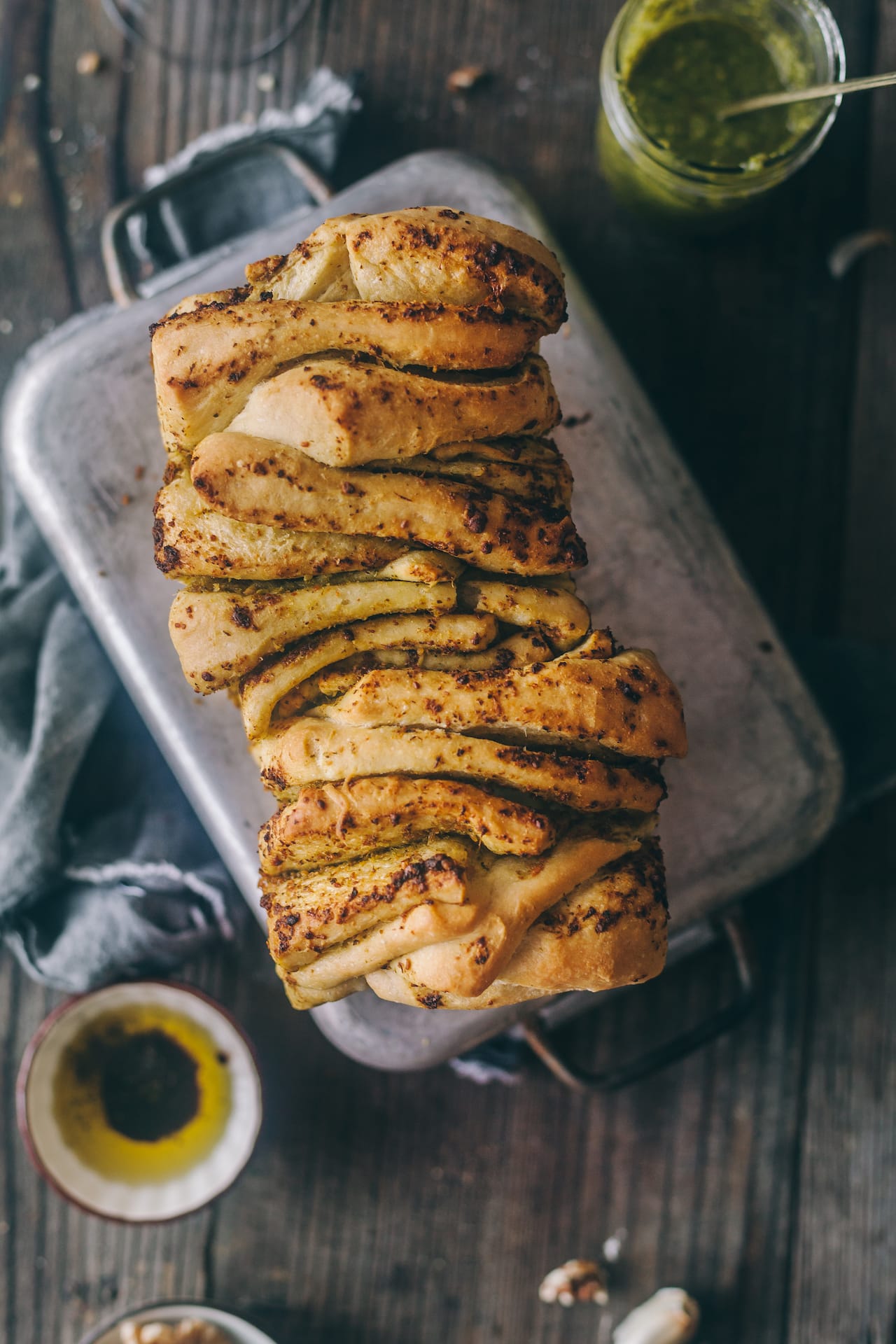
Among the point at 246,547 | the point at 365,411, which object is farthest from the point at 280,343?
the point at 246,547

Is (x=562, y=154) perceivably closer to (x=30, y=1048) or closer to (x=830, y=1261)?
(x=30, y=1048)

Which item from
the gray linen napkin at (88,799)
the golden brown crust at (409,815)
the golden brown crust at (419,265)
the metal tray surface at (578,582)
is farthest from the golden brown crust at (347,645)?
the gray linen napkin at (88,799)

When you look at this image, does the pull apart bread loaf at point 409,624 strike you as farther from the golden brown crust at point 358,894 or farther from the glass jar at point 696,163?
the glass jar at point 696,163

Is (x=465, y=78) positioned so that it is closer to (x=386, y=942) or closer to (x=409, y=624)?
(x=409, y=624)

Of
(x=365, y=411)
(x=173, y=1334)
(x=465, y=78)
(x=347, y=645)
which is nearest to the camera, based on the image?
(x=365, y=411)

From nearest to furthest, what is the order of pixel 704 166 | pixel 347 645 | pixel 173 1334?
pixel 347 645, pixel 704 166, pixel 173 1334

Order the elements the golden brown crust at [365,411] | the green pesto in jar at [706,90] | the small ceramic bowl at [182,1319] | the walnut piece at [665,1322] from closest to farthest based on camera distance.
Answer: the golden brown crust at [365,411] < the green pesto in jar at [706,90] < the small ceramic bowl at [182,1319] < the walnut piece at [665,1322]

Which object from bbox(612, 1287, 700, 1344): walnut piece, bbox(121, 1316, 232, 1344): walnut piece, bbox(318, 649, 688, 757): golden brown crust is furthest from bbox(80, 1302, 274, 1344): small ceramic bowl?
bbox(318, 649, 688, 757): golden brown crust

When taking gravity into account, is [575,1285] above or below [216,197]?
below
